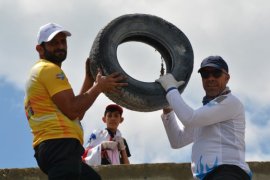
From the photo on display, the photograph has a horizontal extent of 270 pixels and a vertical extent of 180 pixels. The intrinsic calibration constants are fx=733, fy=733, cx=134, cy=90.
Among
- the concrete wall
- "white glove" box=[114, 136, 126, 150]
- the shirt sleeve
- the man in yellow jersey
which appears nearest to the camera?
the man in yellow jersey

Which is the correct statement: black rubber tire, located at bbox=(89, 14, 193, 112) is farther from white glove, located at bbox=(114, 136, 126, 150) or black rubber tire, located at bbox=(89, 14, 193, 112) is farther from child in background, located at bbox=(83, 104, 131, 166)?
white glove, located at bbox=(114, 136, 126, 150)

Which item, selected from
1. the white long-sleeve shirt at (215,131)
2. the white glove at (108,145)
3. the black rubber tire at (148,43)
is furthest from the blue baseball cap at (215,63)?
the white glove at (108,145)

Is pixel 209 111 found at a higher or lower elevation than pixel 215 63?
lower

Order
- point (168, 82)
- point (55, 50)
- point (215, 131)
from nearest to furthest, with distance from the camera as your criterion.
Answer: point (55, 50)
point (215, 131)
point (168, 82)

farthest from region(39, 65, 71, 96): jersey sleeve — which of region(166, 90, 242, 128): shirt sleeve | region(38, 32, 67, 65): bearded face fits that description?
region(166, 90, 242, 128): shirt sleeve

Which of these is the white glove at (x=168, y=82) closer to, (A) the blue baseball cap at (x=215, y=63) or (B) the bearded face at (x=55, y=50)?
(A) the blue baseball cap at (x=215, y=63)

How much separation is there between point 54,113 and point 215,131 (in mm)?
1317

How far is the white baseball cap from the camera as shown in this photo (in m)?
5.74

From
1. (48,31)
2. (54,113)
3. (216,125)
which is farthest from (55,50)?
(216,125)

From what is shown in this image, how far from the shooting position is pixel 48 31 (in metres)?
5.77

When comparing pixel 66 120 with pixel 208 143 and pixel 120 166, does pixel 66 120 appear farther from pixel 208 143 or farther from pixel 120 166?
pixel 120 166

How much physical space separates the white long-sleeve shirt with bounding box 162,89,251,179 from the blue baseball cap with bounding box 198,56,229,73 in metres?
0.25

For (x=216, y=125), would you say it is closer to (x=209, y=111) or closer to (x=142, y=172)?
(x=209, y=111)

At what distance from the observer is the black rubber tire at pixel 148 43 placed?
6.48 meters
